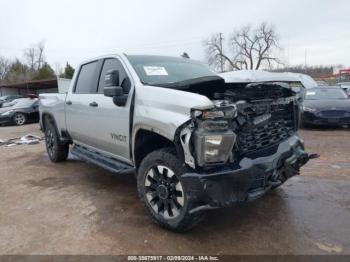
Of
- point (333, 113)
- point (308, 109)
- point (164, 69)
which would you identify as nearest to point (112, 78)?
point (164, 69)

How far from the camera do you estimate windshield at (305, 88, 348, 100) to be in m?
10.7

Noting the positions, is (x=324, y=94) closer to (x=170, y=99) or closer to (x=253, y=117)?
(x=253, y=117)

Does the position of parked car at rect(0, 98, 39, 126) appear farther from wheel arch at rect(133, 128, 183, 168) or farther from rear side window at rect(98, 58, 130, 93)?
wheel arch at rect(133, 128, 183, 168)

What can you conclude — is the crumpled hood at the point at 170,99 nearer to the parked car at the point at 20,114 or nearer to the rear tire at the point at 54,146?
the rear tire at the point at 54,146

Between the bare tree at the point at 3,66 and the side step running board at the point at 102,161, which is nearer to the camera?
the side step running board at the point at 102,161

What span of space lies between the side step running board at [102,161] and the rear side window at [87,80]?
931mm

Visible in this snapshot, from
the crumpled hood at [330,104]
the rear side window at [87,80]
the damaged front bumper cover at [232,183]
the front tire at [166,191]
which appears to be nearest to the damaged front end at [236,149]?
the damaged front bumper cover at [232,183]

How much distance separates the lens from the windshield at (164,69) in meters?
4.02

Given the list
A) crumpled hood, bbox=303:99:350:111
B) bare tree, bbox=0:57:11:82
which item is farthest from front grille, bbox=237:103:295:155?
bare tree, bbox=0:57:11:82

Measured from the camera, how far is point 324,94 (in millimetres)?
10867

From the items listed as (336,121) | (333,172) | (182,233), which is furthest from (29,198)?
(336,121)

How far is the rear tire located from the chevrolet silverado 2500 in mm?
1869

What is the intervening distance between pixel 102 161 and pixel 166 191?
1569 millimetres

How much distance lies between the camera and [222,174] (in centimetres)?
298
